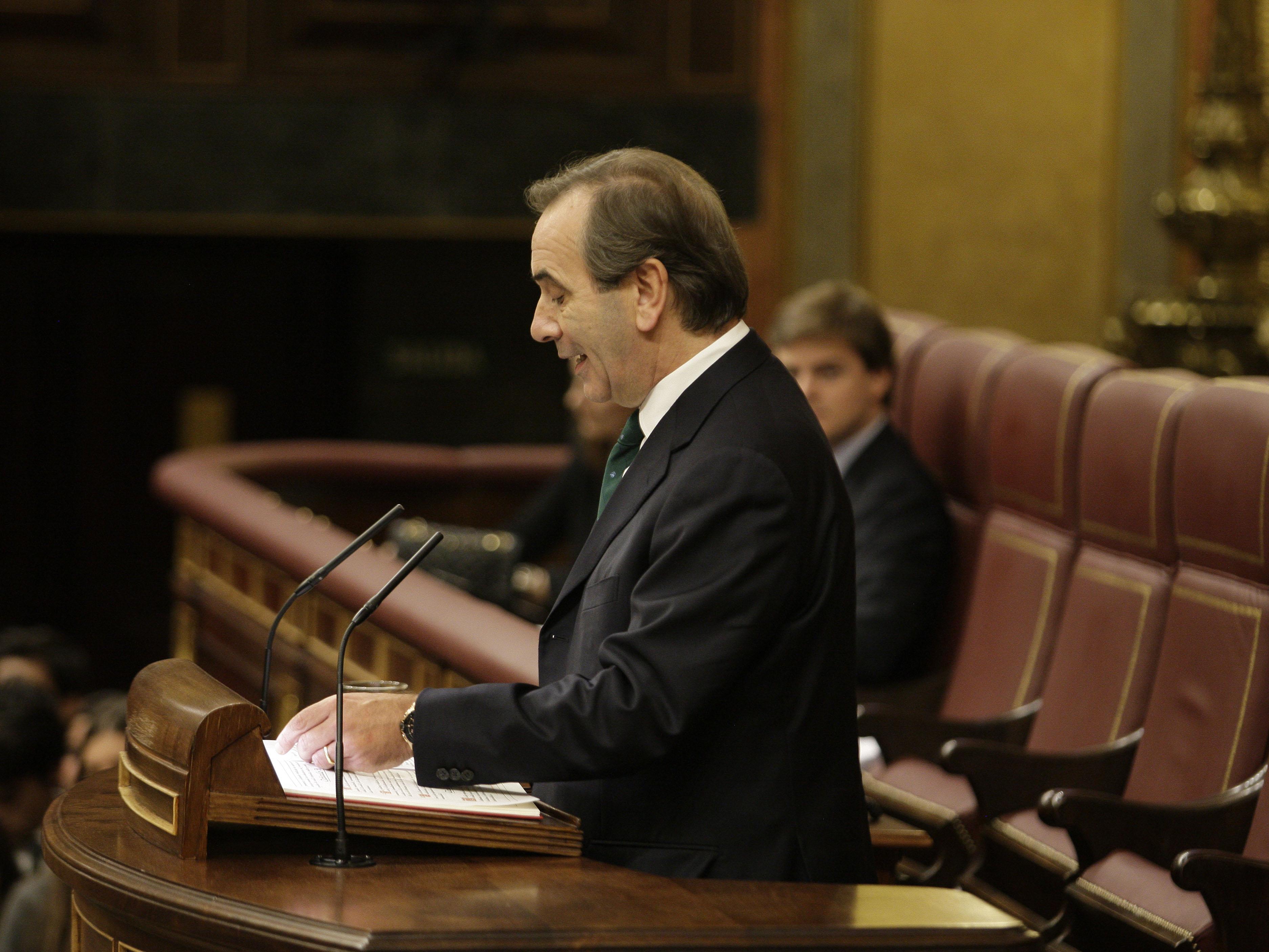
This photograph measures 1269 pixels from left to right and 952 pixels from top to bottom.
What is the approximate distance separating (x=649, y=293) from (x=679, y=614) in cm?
35

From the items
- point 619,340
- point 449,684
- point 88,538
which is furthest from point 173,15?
point 619,340

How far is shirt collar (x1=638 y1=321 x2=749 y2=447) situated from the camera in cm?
181

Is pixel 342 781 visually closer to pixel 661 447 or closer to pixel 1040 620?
pixel 661 447

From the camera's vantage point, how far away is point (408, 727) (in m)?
1.71

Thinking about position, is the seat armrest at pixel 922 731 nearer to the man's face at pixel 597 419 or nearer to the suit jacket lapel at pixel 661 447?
the man's face at pixel 597 419

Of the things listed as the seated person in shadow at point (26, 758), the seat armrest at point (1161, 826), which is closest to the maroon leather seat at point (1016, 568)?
the seat armrest at point (1161, 826)

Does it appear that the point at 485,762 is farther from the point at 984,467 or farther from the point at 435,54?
the point at 435,54

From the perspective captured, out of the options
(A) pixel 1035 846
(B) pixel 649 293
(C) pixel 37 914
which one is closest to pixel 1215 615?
(A) pixel 1035 846

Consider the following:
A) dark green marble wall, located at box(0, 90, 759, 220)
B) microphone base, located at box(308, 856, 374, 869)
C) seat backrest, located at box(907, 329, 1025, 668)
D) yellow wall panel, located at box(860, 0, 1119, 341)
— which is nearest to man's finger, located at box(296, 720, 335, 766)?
microphone base, located at box(308, 856, 374, 869)

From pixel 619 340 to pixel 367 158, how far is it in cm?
520

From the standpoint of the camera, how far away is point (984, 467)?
3.57m

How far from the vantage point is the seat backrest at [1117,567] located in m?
2.89

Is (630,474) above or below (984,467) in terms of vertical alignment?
above

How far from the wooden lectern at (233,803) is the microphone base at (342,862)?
25 millimetres
